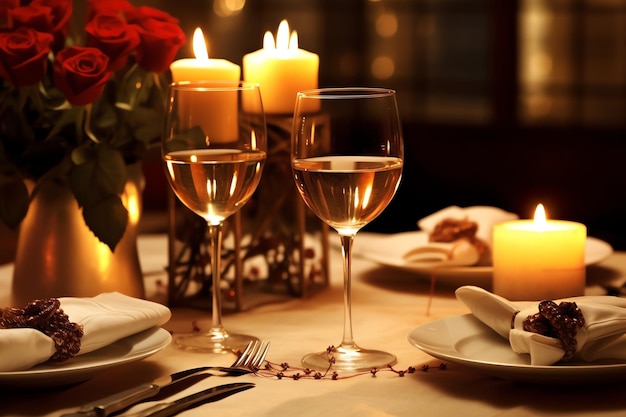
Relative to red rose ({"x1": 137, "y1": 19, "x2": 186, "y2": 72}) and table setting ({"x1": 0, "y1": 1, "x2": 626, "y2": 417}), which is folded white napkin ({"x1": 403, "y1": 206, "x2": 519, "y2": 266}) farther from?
red rose ({"x1": 137, "y1": 19, "x2": 186, "y2": 72})

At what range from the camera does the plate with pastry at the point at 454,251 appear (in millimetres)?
1259

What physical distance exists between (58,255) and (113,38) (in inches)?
10.5

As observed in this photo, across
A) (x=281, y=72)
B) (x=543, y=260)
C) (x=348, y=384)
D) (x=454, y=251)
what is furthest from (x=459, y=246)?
(x=348, y=384)

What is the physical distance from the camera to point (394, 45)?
493 centimetres

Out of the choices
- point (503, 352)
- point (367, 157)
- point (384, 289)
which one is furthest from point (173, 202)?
point (503, 352)

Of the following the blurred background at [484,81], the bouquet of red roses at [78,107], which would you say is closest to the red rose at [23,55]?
the bouquet of red roses at [78,107]

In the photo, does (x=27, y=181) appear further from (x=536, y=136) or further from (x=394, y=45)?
(x=394, y=45)

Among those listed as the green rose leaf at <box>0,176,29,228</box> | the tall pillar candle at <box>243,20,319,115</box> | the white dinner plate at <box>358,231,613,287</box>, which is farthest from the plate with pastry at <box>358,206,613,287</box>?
the green rose leaf at <box>0,176,29,228</box>

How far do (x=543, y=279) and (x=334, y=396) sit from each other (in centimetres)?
37

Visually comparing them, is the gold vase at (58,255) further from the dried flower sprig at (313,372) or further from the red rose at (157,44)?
the dried flower sprig at (313,372)

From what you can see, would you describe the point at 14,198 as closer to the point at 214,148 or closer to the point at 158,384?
the point at 214,148

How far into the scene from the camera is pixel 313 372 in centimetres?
92

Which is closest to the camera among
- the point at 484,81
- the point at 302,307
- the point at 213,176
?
the point at 213,176

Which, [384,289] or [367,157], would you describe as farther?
[384,289]
